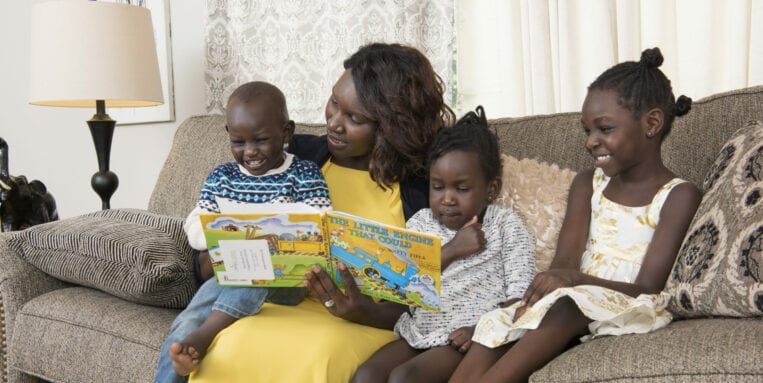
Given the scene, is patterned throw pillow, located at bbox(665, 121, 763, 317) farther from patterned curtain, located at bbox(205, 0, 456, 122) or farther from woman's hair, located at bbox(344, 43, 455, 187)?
patterned curtain, located at bbox(205, 0, 456, 122)

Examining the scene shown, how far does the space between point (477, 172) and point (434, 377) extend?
0.49 meters

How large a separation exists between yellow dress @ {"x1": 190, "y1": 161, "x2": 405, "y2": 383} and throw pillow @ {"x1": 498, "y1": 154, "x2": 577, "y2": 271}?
1.38 ft

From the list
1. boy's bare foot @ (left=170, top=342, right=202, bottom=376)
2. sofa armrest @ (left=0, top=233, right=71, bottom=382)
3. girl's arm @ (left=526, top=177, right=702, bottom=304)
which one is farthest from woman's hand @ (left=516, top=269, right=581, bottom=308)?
sofa armrest @ (left=0, top=233, right=71, bottom=382)

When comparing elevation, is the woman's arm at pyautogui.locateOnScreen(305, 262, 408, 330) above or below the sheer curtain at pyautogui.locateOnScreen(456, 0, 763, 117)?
below

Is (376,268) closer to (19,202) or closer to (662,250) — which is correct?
(662,250)

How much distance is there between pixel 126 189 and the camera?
4.20 meters

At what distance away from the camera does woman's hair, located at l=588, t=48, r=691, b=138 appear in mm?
1724

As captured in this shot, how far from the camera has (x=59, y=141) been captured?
4211 millimetres

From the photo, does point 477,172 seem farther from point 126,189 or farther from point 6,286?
point 126,189

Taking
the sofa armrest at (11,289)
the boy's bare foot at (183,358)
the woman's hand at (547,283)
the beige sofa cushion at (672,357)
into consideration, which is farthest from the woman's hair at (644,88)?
the sofa armrest at (11,289)

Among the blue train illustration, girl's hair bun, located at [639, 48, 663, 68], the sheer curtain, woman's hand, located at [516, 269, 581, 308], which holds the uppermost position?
the sheer curtain

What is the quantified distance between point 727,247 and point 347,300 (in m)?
0.75

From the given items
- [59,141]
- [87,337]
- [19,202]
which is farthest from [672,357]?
[59,141]

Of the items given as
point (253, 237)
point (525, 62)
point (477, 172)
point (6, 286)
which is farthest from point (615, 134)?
point (6, 286)
